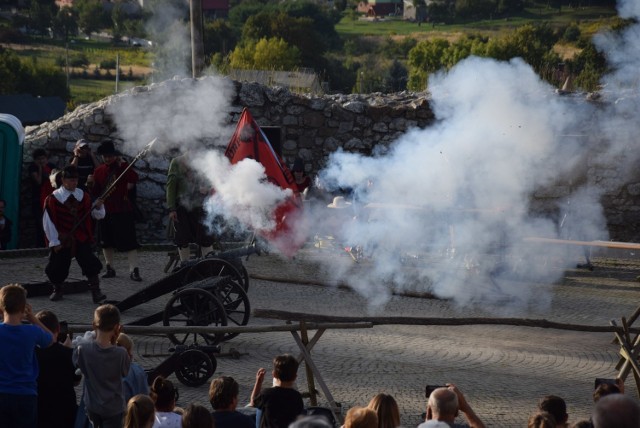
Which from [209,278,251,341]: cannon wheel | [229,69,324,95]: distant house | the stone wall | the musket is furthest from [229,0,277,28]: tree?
[209,278,251,341]: cannon wheel

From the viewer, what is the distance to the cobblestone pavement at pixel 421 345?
8.45 metres

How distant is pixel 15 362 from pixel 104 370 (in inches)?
19.6

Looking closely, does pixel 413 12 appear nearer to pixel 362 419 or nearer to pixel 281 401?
pixel 281 401

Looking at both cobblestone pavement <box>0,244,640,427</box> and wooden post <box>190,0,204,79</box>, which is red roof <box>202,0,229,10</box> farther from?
cobblestone pavement <box>0,244,640,427</box>

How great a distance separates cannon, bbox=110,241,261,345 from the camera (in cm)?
946

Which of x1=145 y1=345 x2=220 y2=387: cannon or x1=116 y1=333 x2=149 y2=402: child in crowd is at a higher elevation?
x1=116 y1=333 x2=149 y2=402: child in crowd

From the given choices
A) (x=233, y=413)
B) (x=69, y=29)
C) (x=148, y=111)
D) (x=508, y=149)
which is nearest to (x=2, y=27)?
(x=69, y=29)

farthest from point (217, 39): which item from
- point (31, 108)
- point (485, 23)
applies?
point (31, 108)

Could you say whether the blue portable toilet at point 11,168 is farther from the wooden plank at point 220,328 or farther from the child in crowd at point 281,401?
the child in crowd at point 281,401

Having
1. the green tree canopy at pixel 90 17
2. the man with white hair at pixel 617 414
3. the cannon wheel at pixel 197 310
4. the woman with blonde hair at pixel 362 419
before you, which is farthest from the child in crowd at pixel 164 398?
the green tree canopy at pixel 90 17

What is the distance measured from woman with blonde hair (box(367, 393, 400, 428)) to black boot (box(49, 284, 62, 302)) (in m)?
6.83

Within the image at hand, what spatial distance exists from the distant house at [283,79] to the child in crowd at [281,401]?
38.8 ft

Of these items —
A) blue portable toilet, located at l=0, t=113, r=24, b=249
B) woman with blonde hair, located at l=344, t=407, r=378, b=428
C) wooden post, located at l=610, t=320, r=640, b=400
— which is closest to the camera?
woman with blonde hair, located at l=344, t=407, r=378, b=428

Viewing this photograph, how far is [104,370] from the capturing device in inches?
241
